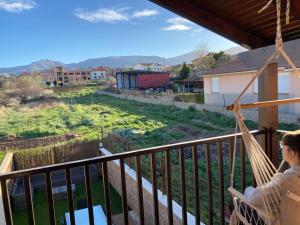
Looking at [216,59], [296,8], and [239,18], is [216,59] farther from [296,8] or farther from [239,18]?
[296,8]

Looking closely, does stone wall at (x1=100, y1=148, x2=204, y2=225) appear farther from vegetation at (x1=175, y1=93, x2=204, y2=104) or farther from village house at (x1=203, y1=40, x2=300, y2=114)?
vegetation at (x1=175, y1=93, x2=204, y2=104)

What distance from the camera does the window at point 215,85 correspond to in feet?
48.7

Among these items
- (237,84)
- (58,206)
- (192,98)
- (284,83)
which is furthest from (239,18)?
(192,98)

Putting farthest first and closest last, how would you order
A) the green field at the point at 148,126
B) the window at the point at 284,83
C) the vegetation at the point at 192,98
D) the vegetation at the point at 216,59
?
1. the vegetation at the point at 216,59
2. the vegetation at the point at 192,98
3. the window at the point at 284,83
4. the green field at the point at 148,126

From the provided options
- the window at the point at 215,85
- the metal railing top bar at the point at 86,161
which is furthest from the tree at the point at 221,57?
the metal railing top bar at the point at 86,161

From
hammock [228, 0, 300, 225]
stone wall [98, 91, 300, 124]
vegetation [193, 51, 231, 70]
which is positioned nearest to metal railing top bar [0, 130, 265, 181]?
hammock [228, 0, 300, 225]

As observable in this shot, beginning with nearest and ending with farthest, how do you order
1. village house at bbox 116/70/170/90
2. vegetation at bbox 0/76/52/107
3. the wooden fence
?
the wooden fence, vegetation at bbox 0/76/52/107, village house at bbox 116/70/170/90

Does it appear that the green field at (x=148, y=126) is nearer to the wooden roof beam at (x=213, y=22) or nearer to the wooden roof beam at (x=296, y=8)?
the wooden roof beam at (x=213, y=22)

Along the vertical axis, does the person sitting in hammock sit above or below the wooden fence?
above

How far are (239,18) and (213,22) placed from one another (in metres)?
0.20

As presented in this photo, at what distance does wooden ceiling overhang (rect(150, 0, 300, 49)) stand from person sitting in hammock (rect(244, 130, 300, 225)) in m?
1.10

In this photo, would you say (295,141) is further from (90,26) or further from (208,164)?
(90,26)

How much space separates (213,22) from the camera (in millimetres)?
2301

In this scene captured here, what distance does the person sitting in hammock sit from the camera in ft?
4.20
